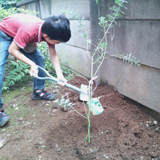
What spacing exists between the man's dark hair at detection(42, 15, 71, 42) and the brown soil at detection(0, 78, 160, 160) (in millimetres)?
987

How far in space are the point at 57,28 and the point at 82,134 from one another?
3.71 feet

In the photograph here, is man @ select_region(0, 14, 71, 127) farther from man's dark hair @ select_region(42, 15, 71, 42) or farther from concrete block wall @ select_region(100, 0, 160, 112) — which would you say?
concrete block wall @ select_region(100, 0, 160, 112)

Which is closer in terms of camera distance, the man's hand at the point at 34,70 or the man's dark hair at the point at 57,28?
the man's dark hair at the point at 57,28

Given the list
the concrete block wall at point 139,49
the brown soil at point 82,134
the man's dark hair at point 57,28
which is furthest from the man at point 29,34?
the concrete block wall at point 139,49

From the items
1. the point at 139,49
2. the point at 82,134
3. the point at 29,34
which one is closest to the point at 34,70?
the point at 29,34

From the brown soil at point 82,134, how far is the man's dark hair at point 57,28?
0.99 meters

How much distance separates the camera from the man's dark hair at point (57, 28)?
152 cm

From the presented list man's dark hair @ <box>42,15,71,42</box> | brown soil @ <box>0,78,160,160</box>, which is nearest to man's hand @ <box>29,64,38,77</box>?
man's dark hair @ <box>42,15,71,42</box>

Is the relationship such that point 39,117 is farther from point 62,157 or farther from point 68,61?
point 68,61

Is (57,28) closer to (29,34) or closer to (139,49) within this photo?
(29,34)

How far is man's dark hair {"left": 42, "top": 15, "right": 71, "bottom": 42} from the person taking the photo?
1.52m

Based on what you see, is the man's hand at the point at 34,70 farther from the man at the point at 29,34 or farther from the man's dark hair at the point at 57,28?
the man's dark hair at the point at 57,28

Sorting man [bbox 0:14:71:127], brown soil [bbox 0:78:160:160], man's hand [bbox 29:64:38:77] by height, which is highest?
man [bbox 0:14:71:127]

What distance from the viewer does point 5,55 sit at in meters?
1.94
